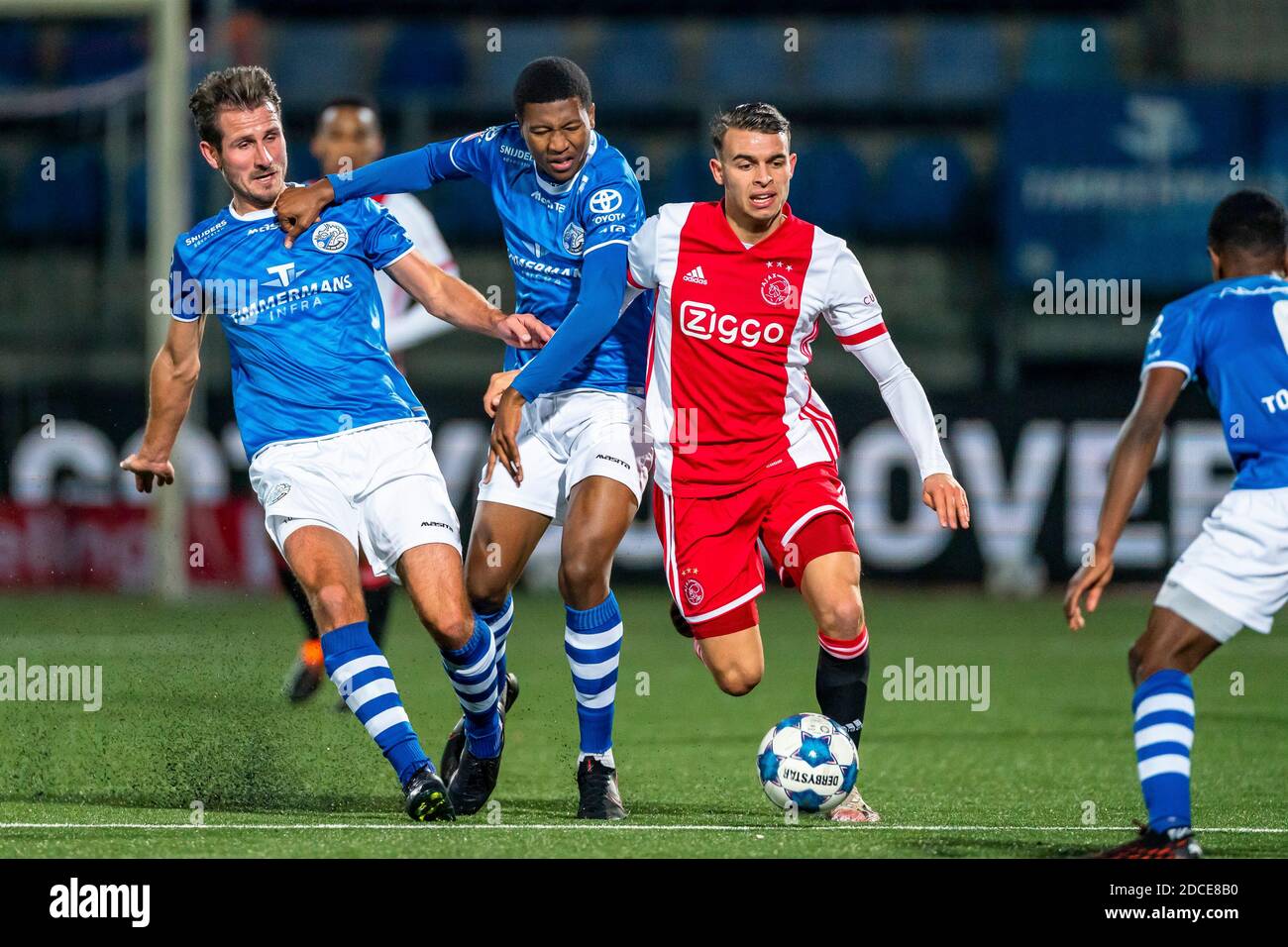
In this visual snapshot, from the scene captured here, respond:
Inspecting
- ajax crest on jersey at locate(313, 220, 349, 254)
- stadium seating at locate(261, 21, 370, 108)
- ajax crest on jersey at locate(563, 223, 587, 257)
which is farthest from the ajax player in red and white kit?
stadium seating at locate(261, 21, 370, 108)

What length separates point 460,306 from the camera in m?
5.84

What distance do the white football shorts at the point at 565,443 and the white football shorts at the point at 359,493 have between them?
1.52 feet

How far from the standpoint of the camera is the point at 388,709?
5383mm

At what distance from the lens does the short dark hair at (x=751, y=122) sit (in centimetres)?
569

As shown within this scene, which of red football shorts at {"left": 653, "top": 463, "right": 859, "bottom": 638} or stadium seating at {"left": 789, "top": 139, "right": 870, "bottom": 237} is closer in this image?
red football shorts at {"left": 653, "top": 463, "right": 859, "bottom": 638}

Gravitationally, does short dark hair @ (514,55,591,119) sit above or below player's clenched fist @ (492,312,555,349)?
above

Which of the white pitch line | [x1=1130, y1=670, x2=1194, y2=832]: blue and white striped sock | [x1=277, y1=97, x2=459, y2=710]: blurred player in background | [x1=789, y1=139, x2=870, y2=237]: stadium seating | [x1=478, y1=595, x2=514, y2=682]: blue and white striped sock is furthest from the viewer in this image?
[x1=789, y1=139, x2=870, y2=237]: stadium seating

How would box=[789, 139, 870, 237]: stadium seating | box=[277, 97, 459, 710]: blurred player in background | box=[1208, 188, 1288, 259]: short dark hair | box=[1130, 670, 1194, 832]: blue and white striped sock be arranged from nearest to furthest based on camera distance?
box=[1130, 670, 1194, 832]: blue and white striped sock
box=[1208, 188, 1288, 259]: short dark hair
box=[277, 97, 459, 710]: blurred player in background
box=[789, 139, 870, 237]: stadium seating

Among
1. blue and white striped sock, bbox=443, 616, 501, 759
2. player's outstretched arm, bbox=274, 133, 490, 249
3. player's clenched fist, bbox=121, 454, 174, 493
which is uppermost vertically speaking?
player's outstretched arm, bbox=274, 133, 490, 249

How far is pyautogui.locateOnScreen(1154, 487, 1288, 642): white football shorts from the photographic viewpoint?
4613mm

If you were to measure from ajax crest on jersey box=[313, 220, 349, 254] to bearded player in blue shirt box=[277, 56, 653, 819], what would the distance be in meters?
0.08

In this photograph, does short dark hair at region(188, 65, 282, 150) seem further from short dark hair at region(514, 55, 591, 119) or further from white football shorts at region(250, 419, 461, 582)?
white football shorts at region(250, 419, 461, 582)

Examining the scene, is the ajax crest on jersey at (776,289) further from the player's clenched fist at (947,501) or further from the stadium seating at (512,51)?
the stadium seating at (512,51)
